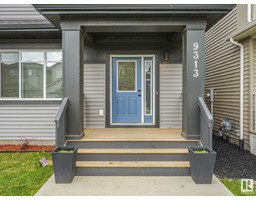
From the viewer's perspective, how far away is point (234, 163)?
481 centimetres

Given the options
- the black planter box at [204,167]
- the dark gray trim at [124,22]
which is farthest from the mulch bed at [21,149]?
the black planter box at [204,167]

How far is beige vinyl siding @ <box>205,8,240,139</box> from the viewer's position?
6.53 metres

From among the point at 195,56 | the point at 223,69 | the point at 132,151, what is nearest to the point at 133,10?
the point at 195,56

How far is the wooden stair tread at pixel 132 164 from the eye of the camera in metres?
4.08

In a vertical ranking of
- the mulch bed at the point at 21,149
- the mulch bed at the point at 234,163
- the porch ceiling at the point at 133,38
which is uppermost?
the porch ceiling at the point at 133,38

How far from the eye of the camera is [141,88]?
20.8ft

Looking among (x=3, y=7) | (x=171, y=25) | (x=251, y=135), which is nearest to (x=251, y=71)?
(x=251, y=135)

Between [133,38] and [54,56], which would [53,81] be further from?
[133,38]

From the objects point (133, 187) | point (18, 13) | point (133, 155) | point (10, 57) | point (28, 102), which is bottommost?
point (133, 187)

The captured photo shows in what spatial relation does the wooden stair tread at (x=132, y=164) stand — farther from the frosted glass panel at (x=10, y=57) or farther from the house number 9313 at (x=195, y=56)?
the frosted glass panel at (x=10, y=57)

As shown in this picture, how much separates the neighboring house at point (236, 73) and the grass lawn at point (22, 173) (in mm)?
4761

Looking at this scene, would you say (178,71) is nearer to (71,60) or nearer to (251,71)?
(251,71)

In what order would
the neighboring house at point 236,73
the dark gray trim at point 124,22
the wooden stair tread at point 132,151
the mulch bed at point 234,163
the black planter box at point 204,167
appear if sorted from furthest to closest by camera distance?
the neighboring house at point 236,73 → the dark gray trim at point 124,22 → the wooden stair tread at point 132,151 → the mulch bed at point 234,163 → the black planter box at point 204,167

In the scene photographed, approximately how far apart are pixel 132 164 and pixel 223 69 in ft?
15.8
